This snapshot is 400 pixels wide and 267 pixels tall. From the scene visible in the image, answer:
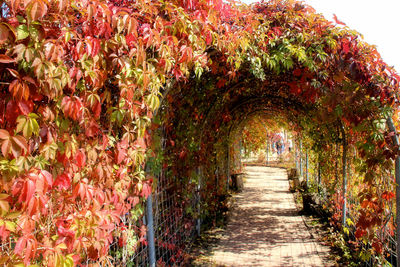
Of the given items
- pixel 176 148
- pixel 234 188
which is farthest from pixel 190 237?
pixel 234 188

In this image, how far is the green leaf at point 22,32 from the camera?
1.06 metres

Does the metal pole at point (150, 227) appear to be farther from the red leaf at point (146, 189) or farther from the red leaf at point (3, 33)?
the red leaf at point (3, 33)

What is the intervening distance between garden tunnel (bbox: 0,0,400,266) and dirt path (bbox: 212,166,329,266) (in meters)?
0.91

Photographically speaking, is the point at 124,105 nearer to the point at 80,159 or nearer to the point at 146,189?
the point at 80,159

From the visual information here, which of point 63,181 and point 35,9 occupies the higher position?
point 35,9

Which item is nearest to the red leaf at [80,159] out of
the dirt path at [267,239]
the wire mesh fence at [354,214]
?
the wire mesh fence at [354,214]

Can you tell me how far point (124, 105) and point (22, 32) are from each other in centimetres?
66

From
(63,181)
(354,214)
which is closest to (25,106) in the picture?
(63,181)

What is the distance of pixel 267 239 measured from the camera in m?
5.11

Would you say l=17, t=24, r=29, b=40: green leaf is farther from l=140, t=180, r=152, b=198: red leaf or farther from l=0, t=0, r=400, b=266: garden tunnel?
l=140, t=180, r=152, b=198: red leaf

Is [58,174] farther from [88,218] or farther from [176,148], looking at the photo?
[176,148]

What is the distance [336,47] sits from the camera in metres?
3.11

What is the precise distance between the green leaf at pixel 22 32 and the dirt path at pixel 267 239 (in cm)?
378

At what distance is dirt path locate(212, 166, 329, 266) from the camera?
422 centimetres
